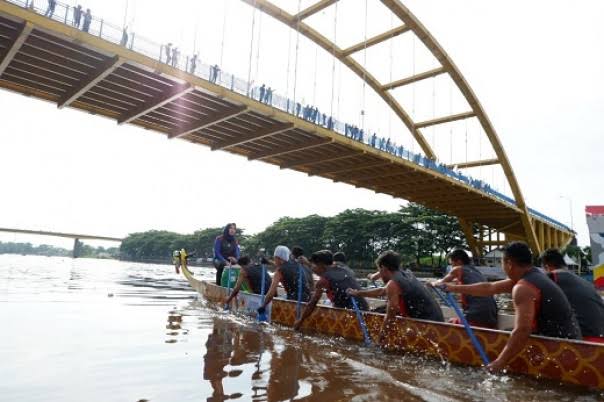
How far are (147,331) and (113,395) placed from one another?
350 centimetres

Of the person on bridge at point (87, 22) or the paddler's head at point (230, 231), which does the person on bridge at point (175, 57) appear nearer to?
the person on bridge at point (87, 22)

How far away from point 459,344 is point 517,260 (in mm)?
1720

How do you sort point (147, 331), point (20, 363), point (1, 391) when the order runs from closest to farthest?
point (1, 391), point (20, 363), point (147, 331)

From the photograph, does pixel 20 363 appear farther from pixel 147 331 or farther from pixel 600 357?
pixel 600 357

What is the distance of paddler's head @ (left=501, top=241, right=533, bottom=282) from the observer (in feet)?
13.9

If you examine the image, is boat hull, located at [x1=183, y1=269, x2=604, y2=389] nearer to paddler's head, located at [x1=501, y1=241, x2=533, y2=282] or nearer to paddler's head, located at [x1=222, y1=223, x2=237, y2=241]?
paddler's head, located at [x1=501, y1=241, x2=533, y2=282]

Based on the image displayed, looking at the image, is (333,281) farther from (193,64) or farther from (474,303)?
(193,64)

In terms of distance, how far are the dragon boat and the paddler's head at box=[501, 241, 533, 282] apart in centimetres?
90

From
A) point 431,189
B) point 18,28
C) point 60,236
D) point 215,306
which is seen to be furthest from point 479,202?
point 60,236

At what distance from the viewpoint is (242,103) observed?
62.0ft

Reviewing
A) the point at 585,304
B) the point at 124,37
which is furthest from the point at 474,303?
the point at 124,37

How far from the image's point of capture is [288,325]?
8258mm

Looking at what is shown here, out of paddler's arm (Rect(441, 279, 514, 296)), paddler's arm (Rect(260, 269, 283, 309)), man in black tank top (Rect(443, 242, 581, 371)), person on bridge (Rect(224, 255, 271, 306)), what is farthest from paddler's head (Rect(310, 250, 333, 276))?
man in black tank top (Rect(443, 242, 581, 371))

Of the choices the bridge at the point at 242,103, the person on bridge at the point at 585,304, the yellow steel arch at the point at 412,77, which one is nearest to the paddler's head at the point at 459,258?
the person on bridge at the point at 585,304
